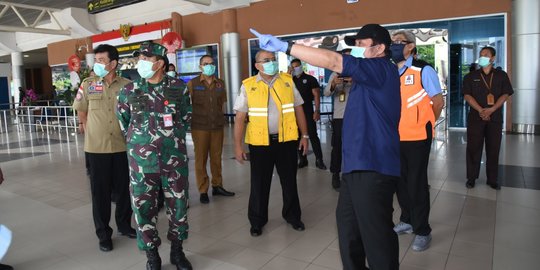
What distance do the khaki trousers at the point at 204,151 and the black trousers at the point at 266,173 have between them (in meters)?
1.14

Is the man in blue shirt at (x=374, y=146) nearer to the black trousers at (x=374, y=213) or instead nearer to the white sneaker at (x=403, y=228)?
the black trousers at (x=374, y=213)

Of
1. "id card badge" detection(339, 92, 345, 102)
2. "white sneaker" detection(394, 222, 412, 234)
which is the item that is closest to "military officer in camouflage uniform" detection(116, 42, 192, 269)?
"white sneaker" detection(394, 222, 412, 234)

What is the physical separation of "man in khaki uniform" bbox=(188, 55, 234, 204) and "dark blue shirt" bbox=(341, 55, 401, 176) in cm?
262

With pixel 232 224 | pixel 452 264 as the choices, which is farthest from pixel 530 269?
pixel 232 224

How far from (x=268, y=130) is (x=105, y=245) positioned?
165 cm

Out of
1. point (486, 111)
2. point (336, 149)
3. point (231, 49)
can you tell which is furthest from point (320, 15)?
point (486, 111)

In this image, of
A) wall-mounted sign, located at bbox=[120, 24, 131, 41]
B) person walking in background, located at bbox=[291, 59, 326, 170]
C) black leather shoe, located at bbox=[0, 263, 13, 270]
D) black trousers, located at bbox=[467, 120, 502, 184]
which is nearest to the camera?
black leather shoe, located at bbox=[0, 263, 13, 270]

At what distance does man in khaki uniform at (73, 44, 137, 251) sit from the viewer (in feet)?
11.1

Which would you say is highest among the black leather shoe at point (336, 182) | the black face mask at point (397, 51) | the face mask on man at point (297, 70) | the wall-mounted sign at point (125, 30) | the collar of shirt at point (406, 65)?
the wall-mounted sign at point (125, 30)

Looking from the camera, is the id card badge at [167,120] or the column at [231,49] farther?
the column at [231,49]

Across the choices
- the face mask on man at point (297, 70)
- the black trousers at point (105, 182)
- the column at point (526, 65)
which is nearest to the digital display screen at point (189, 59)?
the face mask on man at point (297, 70)

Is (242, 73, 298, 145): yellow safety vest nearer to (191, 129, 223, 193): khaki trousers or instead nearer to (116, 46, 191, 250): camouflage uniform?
(116, 46, 191, 250): camouflage uniform

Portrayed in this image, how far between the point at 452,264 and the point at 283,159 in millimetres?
1536

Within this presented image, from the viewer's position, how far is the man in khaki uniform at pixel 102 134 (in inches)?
133
